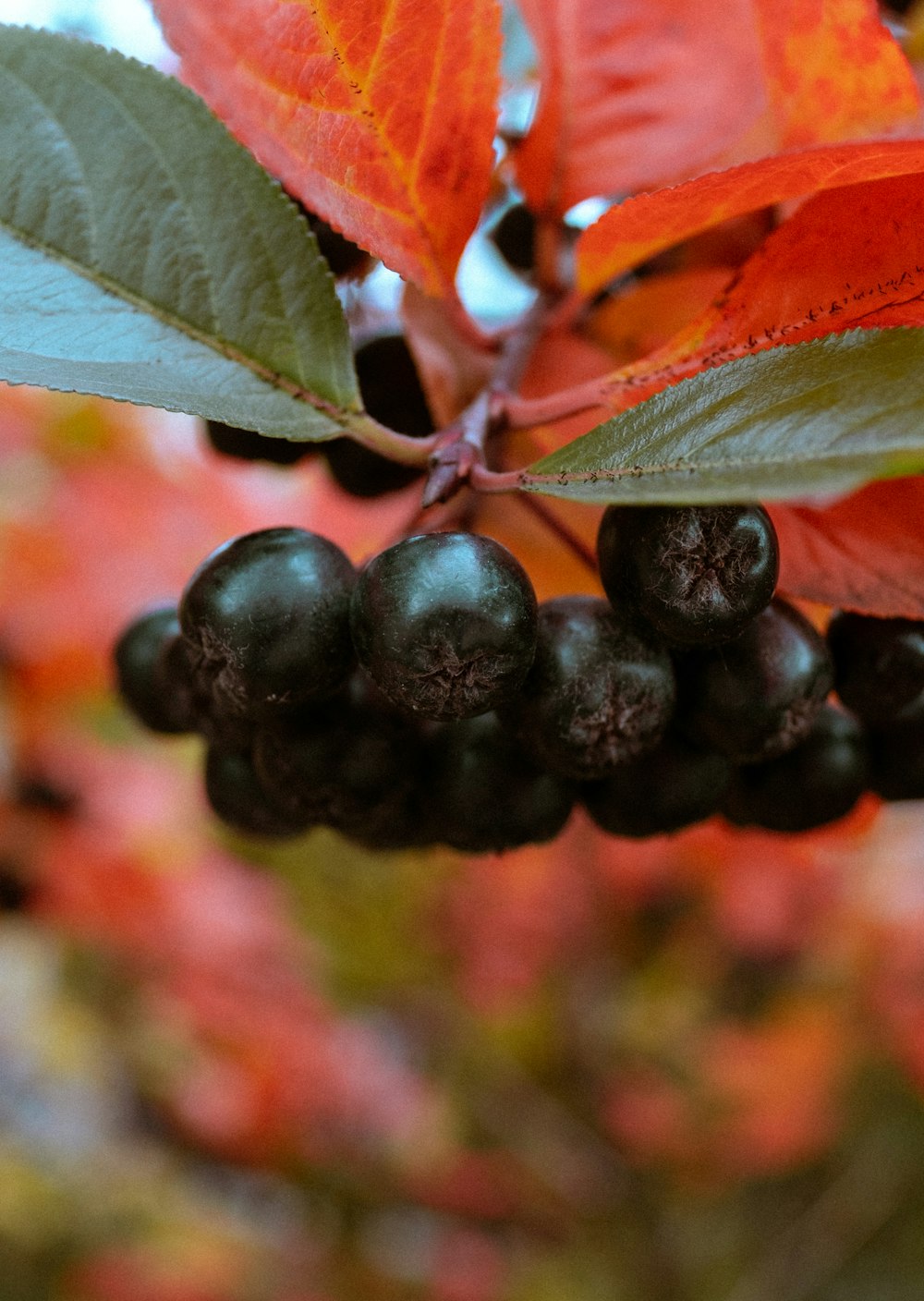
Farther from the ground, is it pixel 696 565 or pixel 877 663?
pixel 696 565

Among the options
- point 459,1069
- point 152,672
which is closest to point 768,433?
point 152,672

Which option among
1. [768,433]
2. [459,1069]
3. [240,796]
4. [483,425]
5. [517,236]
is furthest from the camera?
[459,1069]

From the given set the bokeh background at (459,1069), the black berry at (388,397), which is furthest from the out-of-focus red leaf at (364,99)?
the bokeh background at (459,1069)

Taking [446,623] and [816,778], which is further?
[816,778]

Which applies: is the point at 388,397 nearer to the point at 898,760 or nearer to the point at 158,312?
the point at 158,312

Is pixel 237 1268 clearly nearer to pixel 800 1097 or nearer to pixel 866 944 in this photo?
pixel 800 1097

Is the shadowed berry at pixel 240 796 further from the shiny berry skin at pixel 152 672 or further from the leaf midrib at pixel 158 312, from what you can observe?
the leaf midrib at pixel 158 312
